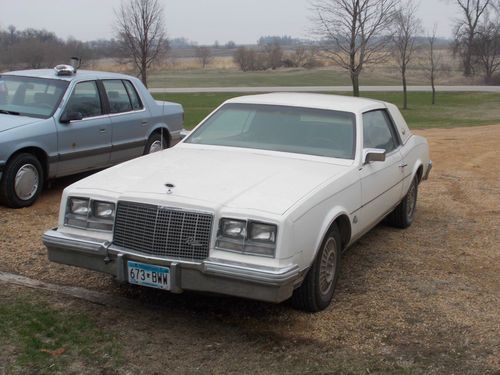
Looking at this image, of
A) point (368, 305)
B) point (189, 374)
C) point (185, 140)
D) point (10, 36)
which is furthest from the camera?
point (10, 36)

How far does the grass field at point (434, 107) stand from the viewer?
2411cm

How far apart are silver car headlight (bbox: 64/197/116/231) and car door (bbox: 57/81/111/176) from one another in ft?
11.0

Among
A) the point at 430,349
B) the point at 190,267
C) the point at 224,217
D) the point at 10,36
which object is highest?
the point at 10,36

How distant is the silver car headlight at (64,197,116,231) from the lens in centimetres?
428

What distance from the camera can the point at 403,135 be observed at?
6719 millimetres

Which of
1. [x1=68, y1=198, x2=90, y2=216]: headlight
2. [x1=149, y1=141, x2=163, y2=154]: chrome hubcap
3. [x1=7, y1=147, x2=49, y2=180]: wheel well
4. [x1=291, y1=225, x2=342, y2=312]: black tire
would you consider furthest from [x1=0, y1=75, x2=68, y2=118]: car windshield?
[x1=291, y1=225, x2=342, y2=312]: black tire

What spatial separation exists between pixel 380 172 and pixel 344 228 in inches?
37.7

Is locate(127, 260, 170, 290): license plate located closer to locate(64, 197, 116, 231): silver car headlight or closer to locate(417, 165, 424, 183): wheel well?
locate(64, 197, 116, 231): silver car headlight

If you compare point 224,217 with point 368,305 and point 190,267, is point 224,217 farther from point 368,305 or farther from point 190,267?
point 368,305

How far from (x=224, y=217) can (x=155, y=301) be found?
115 centimetres

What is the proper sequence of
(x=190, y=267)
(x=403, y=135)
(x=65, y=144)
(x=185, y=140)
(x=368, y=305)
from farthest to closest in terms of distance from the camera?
(x=65, y=144)
(x=403, y=135)
(x=185, y=140)
(x=368, y=305)
(x=190, y=267)

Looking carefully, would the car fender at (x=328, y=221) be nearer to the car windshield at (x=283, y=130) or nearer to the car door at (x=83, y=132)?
the car windshield at (x=283, y=130)

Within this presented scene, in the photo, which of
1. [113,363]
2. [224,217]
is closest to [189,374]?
[113,363]

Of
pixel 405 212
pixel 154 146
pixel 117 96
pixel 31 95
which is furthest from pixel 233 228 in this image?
pixel 154 146
